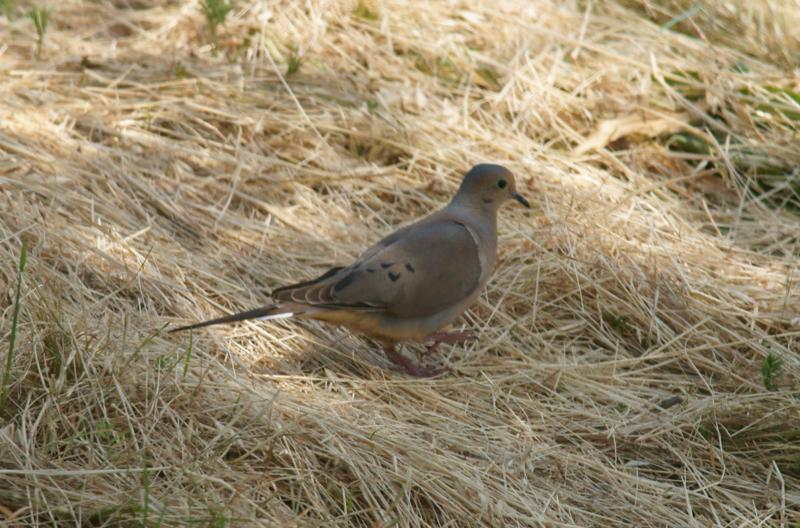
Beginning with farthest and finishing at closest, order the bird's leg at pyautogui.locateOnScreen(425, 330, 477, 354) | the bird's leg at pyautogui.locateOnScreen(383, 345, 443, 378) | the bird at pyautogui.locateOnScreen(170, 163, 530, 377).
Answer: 1. the bird's leg at pyautogui.locateOnScreen(425, 330, 477, 354)
2. the bird's leg at pyautogui.locateOnScreen(383, 345, 443, 378)
3. the bird at pyautogui.locateOnScreen(170, 163, 530, 377)

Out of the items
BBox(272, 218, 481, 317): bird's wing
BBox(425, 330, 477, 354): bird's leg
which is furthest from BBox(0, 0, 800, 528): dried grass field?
BBox(272, 218, 481, 317): bird's wing

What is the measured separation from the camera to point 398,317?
13.0 ft

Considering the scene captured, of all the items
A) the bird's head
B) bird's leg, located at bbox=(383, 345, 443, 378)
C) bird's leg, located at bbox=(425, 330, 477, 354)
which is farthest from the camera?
the bird's head

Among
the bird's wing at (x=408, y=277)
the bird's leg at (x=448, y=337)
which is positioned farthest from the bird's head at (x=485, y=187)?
the bird's leg at (x=448, y=337)

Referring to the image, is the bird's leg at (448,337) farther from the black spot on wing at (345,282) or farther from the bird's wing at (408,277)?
the black spot on wing at (345,282)

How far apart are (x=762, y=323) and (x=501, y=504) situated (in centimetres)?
178

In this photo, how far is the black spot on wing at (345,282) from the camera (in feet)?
12.5

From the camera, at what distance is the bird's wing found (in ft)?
12.4

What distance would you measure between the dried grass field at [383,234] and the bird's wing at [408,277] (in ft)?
0.84

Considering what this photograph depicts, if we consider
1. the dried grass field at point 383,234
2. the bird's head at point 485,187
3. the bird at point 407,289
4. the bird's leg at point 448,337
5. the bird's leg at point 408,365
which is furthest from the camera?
the bird's head at point 485,187

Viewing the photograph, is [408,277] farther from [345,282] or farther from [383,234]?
[383,234]

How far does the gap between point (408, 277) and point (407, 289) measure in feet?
Result: 0.15

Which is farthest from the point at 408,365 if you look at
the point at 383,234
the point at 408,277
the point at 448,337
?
the point at 383,234

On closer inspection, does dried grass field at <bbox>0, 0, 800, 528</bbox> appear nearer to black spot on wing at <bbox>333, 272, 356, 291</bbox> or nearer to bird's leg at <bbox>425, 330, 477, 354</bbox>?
bird's leg at <bbox>425, 330, 477, 354</bbox>
